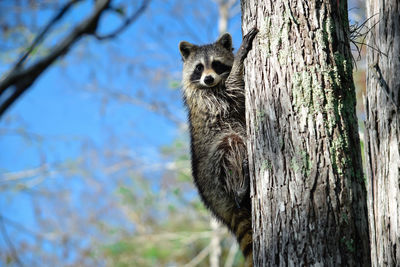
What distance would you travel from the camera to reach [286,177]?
2582 millimetres

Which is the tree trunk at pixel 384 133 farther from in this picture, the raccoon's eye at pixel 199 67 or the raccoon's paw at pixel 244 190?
the raccoon's eye at pixel 199 67

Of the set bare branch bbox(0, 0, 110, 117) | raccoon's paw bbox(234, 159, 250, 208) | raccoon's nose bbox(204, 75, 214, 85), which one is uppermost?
raccoon's nose bbox(204, 75, 214, 85)

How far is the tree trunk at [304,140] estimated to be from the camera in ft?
8.03

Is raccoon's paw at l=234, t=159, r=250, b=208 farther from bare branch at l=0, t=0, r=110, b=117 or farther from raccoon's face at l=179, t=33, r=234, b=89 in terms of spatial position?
bare branch at l=0, t=0, r=110, b=117

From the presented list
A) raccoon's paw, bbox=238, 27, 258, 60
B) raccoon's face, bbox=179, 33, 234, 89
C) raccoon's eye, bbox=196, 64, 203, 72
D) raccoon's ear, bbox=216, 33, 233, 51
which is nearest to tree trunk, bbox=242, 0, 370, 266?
raccoon's paw, bbox=238, 27, 258, 60

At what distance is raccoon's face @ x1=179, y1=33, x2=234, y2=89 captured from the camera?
4.86 metres

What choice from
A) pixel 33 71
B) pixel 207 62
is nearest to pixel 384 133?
pixel 33 71

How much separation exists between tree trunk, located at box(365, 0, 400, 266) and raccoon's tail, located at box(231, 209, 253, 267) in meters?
0.95

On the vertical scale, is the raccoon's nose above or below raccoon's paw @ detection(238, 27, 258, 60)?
above

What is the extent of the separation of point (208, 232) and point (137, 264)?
1.84m

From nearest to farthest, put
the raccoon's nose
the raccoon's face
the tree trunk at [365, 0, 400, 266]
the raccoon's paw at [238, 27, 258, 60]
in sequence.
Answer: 1. the raccoon's paw at [238, 27, 258, 60]
2. the tree trunk at [365, 0, 400, 266]
3. the raccoon's nose
4. the raccoon's face

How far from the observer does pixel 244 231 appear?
3805mm

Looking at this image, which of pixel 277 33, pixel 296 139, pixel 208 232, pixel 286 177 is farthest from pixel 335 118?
pixel 208 232

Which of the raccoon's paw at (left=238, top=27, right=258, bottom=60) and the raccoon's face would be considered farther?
the raccoon's face
